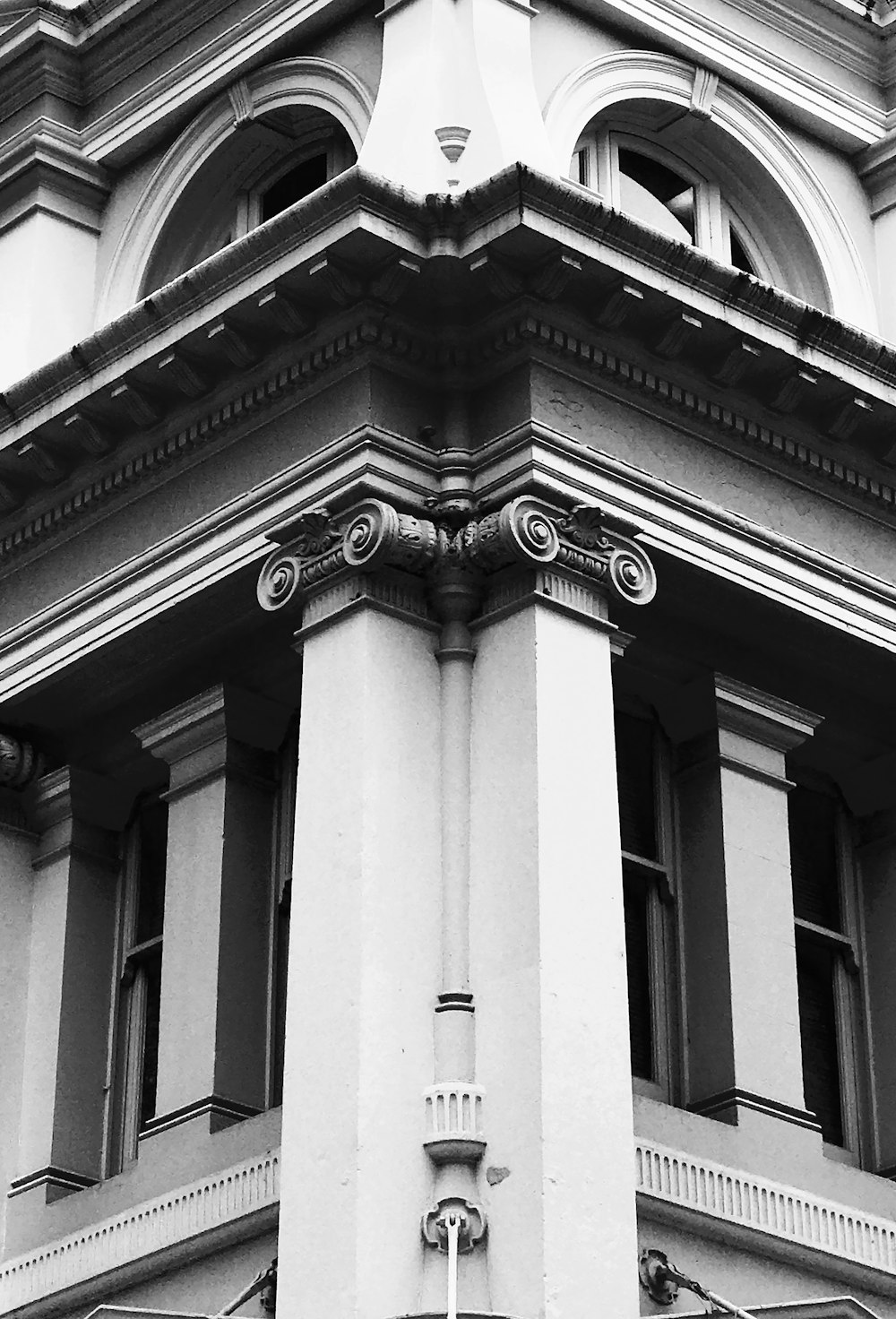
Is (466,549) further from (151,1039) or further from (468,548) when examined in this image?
(151,1039)

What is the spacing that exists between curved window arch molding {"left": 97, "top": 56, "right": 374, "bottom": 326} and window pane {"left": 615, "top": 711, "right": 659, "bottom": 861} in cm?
574

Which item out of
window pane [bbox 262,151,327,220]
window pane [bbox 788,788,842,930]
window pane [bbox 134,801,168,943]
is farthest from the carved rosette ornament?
window pane [bbox 262,151,327,220]

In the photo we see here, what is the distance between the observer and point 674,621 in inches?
966

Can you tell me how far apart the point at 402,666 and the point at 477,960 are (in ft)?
7.84

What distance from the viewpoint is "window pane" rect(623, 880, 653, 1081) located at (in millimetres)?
23859

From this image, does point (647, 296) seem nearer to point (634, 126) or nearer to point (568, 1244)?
point (634, 126)

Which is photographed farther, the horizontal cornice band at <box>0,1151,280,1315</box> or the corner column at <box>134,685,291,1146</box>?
the corner column at <box>134,685,291,1146</box>

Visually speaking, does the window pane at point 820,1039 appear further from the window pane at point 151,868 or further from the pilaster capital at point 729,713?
the window pane at point 151,868

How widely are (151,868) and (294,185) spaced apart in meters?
6.38

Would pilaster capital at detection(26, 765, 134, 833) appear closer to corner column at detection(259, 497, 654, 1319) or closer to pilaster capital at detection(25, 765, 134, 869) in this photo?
pilaster capital at detection(25, 765, 134, 869)

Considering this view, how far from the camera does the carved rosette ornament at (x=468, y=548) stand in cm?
2247

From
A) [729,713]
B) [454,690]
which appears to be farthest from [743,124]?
[454,690]

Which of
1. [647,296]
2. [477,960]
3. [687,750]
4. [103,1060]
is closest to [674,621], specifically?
[687,750]

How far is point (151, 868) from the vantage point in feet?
86.3
